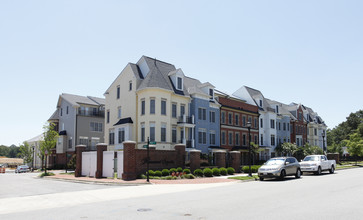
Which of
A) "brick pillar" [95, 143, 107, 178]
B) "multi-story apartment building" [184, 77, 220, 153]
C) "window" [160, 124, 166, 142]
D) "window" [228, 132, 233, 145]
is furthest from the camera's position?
"window" [228, 132, 233, 145]

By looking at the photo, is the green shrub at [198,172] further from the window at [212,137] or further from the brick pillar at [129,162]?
the window at [212,137]

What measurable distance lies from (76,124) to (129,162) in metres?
29.7

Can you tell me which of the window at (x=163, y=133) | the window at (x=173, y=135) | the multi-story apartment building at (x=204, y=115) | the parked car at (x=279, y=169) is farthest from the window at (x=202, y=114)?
the parked car at (x=279, y=169)

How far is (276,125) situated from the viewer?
184 feet

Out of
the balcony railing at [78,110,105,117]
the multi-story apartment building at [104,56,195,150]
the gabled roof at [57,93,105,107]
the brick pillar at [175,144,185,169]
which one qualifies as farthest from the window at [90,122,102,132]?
the brick pillar at [175,144,185,169]

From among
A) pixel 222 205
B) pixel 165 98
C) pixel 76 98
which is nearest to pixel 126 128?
pixel 165 98

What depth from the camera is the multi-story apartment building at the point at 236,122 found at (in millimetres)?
45156

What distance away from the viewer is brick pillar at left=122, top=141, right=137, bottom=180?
25.3 metres

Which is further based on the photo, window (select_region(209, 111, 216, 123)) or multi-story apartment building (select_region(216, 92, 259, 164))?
multi-story apartment building (select_region(216, 92, 259, 164))

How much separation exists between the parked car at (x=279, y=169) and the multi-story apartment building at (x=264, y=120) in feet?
89.7

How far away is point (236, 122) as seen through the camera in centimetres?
4738

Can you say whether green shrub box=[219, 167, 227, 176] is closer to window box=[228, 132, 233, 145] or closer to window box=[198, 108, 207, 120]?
window box=[198, 108, 207, 120]

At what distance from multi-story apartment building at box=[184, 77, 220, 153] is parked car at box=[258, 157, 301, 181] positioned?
15.5 meters

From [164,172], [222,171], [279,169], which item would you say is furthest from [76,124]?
Answer: [279,169]
